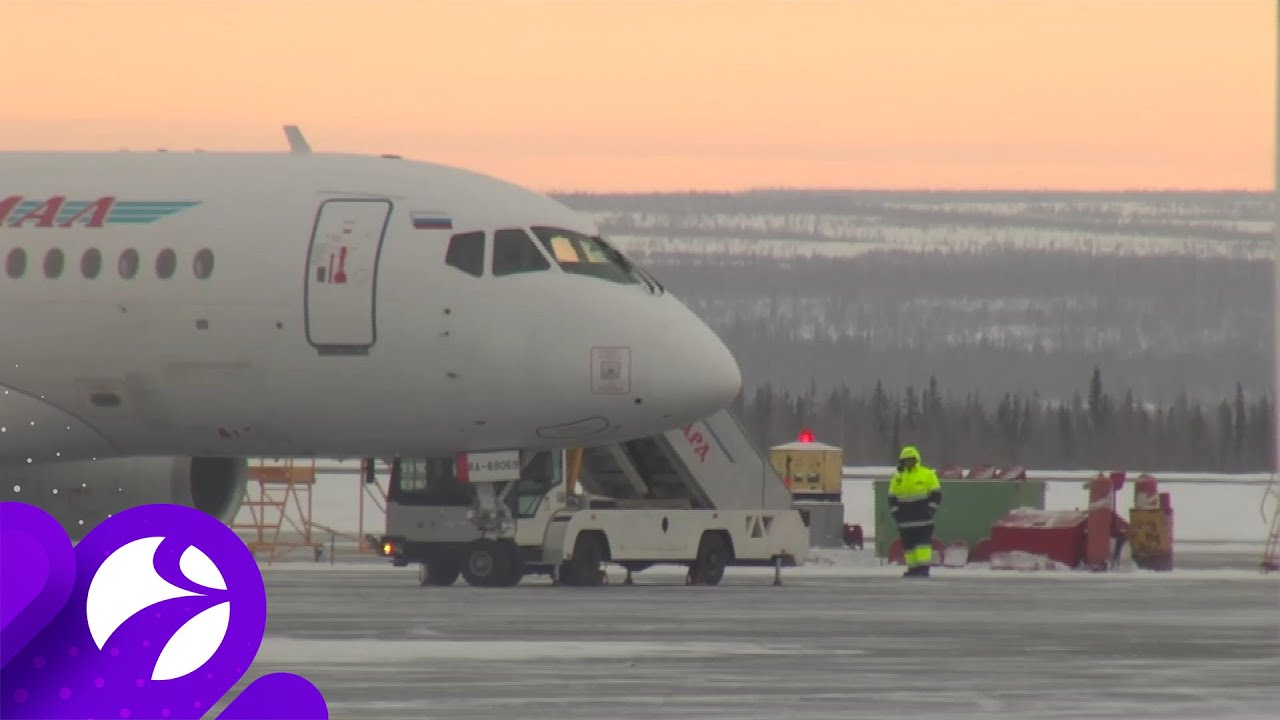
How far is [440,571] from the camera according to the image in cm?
2755

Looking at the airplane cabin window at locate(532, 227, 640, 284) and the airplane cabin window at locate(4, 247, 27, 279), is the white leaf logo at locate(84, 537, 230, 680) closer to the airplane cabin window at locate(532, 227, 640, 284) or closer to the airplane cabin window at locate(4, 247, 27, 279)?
the airplane cabin window at locate(532, 227, 640, 284)

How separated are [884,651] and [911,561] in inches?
484

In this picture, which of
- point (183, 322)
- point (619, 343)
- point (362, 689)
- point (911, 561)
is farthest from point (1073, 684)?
point (911, 561)

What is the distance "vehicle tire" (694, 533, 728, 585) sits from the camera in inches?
1105

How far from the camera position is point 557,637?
1897cm

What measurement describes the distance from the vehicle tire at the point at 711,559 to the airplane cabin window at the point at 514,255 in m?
4.26

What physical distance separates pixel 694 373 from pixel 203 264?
16.8ft

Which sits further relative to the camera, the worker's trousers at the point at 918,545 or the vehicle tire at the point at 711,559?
the worker's trousers at the point at 918,545

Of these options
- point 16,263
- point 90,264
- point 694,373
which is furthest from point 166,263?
point 694,373

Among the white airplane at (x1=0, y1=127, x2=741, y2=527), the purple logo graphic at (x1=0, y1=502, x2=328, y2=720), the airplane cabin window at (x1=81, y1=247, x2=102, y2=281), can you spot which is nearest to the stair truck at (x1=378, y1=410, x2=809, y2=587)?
the white airplane at (x1=0, y1=127, x2=741, y2=527)

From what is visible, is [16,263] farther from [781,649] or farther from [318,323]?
[781,649]

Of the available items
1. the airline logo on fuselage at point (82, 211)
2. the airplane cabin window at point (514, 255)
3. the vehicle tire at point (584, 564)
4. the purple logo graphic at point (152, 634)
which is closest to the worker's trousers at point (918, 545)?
the vehicle tire at point (584, 564)

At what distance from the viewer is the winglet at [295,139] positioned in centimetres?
2836

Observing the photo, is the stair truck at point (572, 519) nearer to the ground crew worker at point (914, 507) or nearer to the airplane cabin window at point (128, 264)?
the ground crew worker at point (914, 507)
